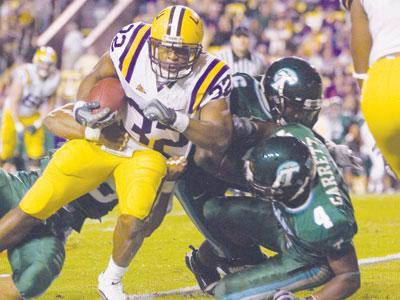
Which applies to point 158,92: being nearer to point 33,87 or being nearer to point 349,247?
point 349,247

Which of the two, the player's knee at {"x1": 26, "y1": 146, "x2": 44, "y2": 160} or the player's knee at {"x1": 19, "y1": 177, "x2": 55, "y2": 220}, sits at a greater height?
the player's knee at {"x1": 19, "y1": 177, "x2": 55, "y2": 220}

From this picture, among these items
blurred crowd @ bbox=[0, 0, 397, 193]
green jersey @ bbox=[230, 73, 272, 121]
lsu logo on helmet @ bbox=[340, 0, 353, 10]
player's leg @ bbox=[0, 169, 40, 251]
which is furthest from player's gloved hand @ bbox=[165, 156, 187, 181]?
blurred crowd @ bbox=[0, 0, 397, 193]

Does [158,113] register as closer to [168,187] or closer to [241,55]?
[168,187]

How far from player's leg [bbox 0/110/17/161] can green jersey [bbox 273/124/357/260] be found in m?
6.38

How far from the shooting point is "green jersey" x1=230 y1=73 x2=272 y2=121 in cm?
443

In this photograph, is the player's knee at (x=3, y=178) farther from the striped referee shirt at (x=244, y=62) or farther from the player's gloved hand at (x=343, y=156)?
the striped referee shirt at (x=244, y=62)

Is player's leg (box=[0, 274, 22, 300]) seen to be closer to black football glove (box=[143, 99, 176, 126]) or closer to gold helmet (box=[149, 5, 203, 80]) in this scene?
Result: black football glove (box=[143, 99, 176, 126])

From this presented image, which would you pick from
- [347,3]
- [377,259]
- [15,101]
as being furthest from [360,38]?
[15,101]

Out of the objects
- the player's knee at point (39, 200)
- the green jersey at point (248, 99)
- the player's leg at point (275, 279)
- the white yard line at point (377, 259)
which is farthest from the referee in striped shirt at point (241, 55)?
the player's leg at point (275, 279)

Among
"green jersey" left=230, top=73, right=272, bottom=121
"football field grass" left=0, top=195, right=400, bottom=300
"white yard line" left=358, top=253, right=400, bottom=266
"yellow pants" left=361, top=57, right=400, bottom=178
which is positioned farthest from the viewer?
"white yard line" left=358, top=253, right=400, bottom=266

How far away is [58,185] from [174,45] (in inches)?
31.5

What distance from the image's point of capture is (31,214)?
3967 millimetres

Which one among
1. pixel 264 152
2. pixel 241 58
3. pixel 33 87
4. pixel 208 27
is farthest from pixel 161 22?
pixel 208 27

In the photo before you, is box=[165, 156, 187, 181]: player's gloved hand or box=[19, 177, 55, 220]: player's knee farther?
box=[165, 156, 187, 181]: player's gloved hand
